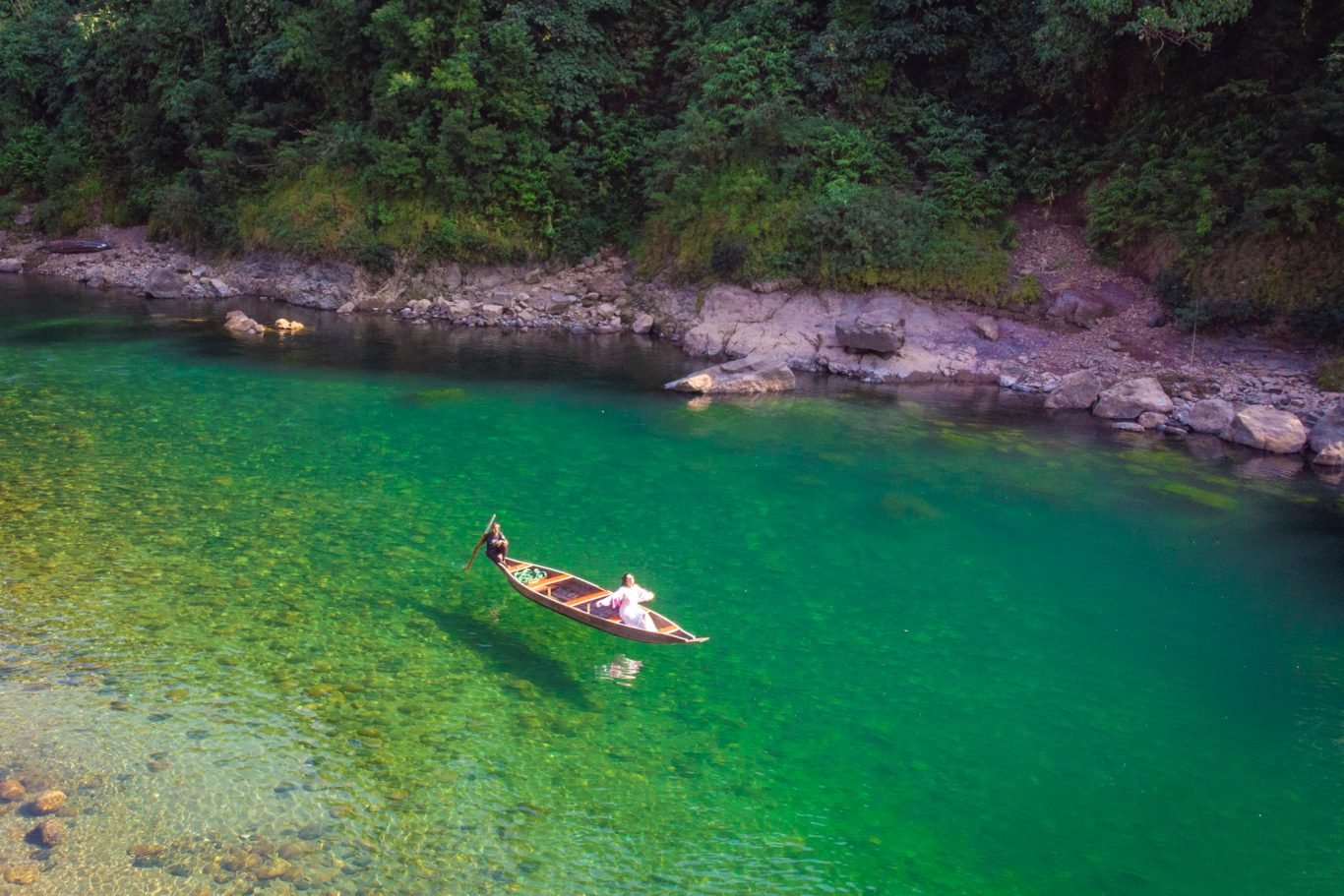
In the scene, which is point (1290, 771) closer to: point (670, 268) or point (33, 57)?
point (670, 268)

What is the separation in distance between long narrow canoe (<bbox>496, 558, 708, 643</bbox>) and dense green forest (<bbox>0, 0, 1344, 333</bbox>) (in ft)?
59.5

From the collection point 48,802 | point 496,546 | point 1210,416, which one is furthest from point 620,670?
point 1210,416

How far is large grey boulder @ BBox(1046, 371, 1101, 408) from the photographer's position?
23.6 metres

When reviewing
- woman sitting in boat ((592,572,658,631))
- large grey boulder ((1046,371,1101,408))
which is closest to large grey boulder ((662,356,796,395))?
large grey boulder ((1046,371,1101,408))

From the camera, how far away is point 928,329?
26.9m

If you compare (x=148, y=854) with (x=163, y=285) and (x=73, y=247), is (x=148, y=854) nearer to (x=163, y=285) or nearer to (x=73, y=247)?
(x=163, y=285)

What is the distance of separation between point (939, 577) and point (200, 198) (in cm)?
3531

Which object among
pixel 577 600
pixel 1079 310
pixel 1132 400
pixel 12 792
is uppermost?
pixel 1079 310

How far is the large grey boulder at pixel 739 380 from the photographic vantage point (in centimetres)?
2450

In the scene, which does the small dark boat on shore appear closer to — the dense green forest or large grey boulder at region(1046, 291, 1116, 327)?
the dense green forest

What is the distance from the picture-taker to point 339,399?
2216cm

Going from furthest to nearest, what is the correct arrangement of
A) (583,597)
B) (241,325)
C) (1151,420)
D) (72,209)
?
1. (72,209)
2. (241,325)
3. (1151,420)
4. (583,597)

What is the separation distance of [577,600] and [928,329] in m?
18.4

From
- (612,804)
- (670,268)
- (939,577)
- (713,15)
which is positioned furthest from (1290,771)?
(713,15)
